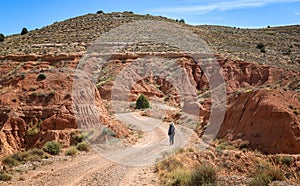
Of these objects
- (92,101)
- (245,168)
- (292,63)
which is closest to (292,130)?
(245,168)

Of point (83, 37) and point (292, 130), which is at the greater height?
point (83, 37)

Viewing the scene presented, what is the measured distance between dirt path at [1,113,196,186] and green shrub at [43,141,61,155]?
3.07 feet

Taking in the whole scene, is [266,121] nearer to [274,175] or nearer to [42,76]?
[274,175]

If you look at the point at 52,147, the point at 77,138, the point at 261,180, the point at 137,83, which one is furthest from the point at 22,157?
the point at 137,83

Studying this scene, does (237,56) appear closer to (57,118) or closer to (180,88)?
(180,88)

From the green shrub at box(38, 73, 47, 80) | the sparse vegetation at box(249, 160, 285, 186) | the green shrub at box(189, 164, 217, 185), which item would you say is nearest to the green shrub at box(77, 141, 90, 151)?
the green shrub at box(38, 73, 47, 80)

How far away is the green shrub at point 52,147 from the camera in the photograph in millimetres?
16516

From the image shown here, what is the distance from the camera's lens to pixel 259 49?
59.1 meters

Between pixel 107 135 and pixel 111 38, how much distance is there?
147 ft

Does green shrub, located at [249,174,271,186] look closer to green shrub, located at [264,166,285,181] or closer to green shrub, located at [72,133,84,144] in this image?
green shrub, located at [264,166,285,181]

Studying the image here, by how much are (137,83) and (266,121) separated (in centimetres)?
3052

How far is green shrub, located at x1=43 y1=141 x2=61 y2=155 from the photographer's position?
16.5m

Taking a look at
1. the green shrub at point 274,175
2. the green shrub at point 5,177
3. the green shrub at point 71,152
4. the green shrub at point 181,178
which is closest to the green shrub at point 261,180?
the green shrub at point 274,175

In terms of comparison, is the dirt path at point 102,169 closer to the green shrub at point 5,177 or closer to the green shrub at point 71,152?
the green shrub at point 5,177
